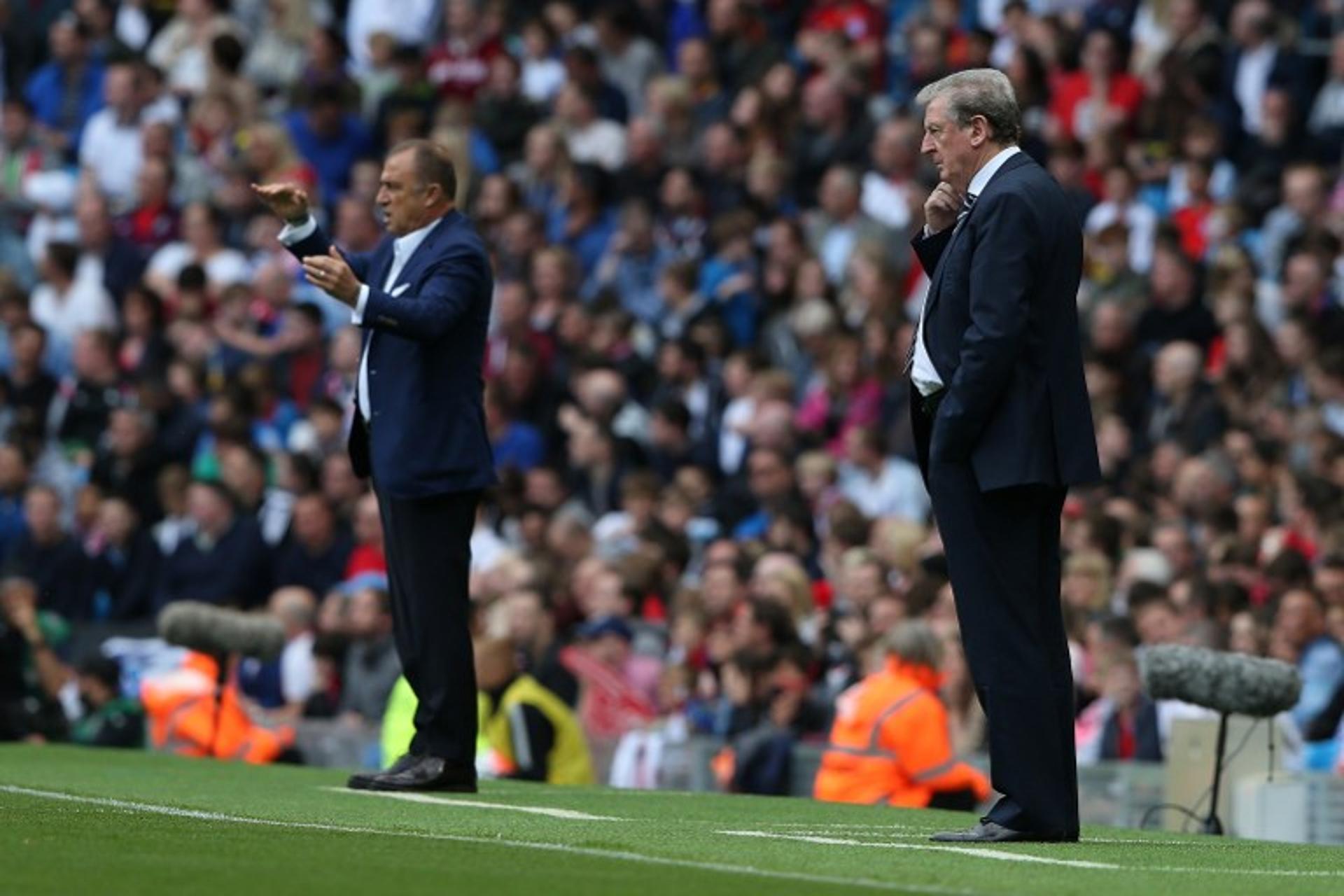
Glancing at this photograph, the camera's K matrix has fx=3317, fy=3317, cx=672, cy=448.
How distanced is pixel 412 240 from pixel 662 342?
33.8 ft

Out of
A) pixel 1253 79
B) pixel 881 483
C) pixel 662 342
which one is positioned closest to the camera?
pixel 881 483

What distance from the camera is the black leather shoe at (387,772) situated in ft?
36.0

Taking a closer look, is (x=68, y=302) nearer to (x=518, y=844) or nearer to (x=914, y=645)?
(x=914, y=645)

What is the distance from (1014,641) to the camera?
9.05 meters

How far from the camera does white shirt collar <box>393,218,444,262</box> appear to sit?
11047 millimetres

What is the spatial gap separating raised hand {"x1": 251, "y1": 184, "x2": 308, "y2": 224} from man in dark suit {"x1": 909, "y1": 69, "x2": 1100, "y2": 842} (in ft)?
7.96

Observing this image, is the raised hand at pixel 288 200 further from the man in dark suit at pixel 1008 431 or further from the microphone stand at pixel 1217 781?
the microphone stand at pixel 1217 781

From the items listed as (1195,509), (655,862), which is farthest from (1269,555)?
(655,862)

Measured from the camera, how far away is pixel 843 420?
1973 centimetres

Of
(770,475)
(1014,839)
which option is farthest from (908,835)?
(770,475)

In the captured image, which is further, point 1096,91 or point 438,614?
point 1096,91

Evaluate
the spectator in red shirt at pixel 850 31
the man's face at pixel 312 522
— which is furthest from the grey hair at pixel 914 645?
the spectator in red shirt at pixel 850 31

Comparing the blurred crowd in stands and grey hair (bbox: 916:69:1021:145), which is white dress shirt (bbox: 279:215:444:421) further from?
the blurred crowd in stands

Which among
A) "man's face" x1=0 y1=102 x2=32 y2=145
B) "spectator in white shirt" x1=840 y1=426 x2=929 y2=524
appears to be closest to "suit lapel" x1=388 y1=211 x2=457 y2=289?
"spectator in white shirt" x1=840 y1=426 x2=929 y2=524
